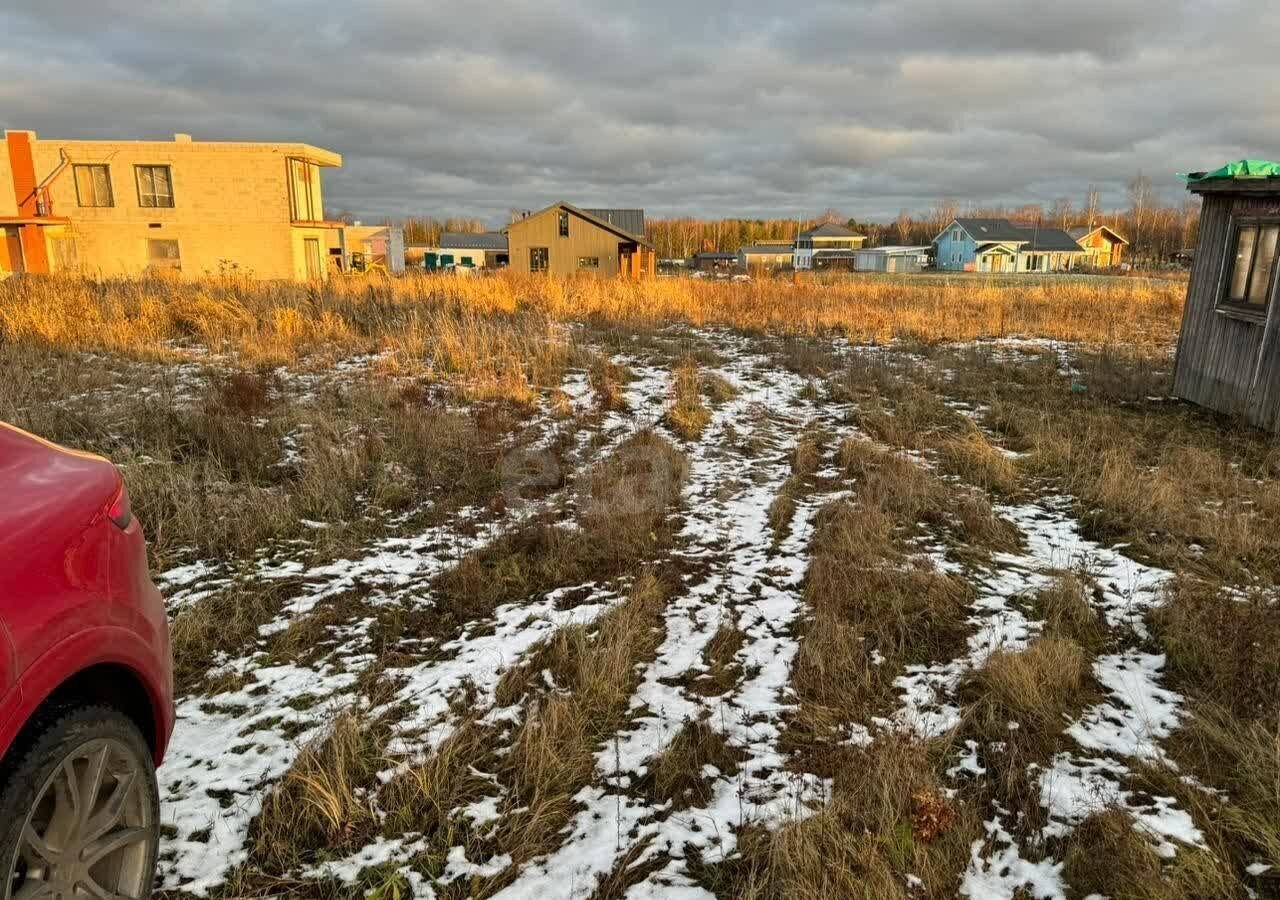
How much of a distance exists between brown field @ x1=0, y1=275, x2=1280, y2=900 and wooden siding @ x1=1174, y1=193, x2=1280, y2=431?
0.46 m

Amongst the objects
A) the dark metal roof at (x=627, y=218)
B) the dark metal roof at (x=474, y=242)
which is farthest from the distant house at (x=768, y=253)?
the dark metal roof at (x=627, y=218)

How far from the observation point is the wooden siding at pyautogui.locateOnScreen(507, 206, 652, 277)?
47.4 metres

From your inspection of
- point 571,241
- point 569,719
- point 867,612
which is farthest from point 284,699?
point 571,241

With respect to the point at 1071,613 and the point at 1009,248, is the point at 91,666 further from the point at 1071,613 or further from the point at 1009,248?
the point at 1009,248

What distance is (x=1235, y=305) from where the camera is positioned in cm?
869

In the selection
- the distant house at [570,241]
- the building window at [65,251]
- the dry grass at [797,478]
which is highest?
the distant house at [570,241]

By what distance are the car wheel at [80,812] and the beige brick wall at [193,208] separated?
114 ft

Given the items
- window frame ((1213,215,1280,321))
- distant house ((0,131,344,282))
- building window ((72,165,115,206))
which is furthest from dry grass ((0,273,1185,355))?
building window ((72,165,115,206))

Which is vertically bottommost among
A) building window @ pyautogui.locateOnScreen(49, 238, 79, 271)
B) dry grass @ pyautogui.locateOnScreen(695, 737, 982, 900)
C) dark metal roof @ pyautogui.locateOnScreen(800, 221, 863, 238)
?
dry grass @ pyautogui.locateOnScreen(695, 737, 982, 900)

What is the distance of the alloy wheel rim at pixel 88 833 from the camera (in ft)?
5.37

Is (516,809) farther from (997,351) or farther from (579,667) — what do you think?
(997,351)

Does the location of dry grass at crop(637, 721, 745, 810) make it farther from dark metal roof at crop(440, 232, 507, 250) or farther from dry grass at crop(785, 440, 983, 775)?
dark metal roof at crop(440, 232, 507, 250)

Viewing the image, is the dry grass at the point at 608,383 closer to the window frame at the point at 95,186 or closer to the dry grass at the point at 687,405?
the dry grass at the point at 687,405

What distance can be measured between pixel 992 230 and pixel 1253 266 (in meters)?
77.4
